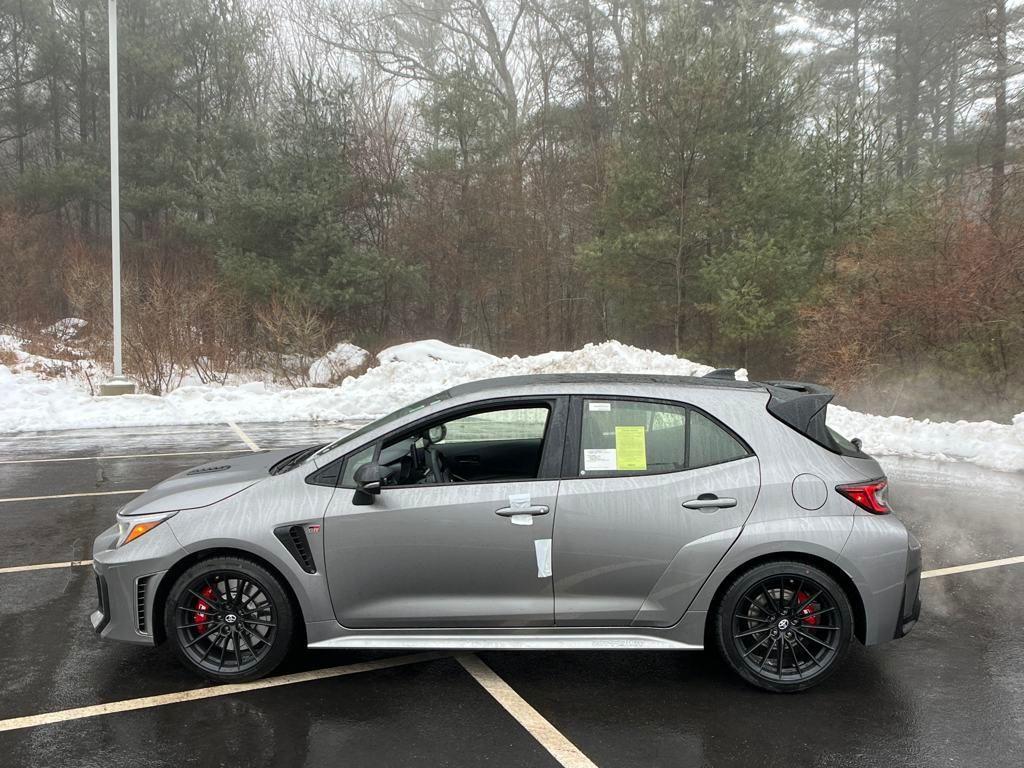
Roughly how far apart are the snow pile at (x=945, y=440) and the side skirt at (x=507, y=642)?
8504 millimetres

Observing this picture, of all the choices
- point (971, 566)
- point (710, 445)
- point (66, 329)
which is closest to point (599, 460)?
point (710, 445)

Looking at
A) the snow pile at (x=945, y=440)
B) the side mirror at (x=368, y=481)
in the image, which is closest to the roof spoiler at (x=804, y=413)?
the side mirror at (x=368, y=481)

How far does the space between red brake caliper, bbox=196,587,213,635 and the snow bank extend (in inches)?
398

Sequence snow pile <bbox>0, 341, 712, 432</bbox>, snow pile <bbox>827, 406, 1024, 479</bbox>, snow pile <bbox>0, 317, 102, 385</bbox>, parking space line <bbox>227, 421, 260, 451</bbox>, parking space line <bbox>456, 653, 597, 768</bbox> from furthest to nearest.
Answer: snow pile <bbox>0, 317, 102, 385</bbox> → snow pile <bbox>0, 341, 712, 432</bbox> → parking space line <bbox>227, 421, 260, 451</bbox> → snow pile <bbox>827, 406, 1024, 479</bbox> → parking space line <bbox>456, 653, 597, 768</bbox>

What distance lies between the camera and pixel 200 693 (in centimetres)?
414

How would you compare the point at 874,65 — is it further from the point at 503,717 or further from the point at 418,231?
the point at 503,717

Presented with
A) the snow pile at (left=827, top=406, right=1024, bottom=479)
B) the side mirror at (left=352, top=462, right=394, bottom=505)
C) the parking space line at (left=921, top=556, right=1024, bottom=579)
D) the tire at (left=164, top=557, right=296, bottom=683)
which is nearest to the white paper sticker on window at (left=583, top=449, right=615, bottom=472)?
the side mirror at (left=352, top=462, right=394, bottom=505)

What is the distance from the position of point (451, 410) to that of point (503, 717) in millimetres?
1566

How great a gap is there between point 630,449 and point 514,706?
4.65 feet

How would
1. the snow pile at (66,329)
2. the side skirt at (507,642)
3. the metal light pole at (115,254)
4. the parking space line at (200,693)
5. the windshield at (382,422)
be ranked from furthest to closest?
the snow pile at (66,329) < the metal light pole at (115,254) < the windshield at (382,422) < the side skirt at (507,642) < the parking space line at (200,693)

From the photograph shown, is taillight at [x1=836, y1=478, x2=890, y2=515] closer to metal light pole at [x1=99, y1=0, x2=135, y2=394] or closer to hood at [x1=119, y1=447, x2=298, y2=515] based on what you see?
hood at [x1=119, y1=447, x2=298, y2=515]

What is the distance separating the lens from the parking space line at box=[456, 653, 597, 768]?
3.51 meters

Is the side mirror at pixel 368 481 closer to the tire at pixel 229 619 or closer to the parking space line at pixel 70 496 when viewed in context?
the tire at pixel 229 619

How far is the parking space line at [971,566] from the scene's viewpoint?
6.15 metres
